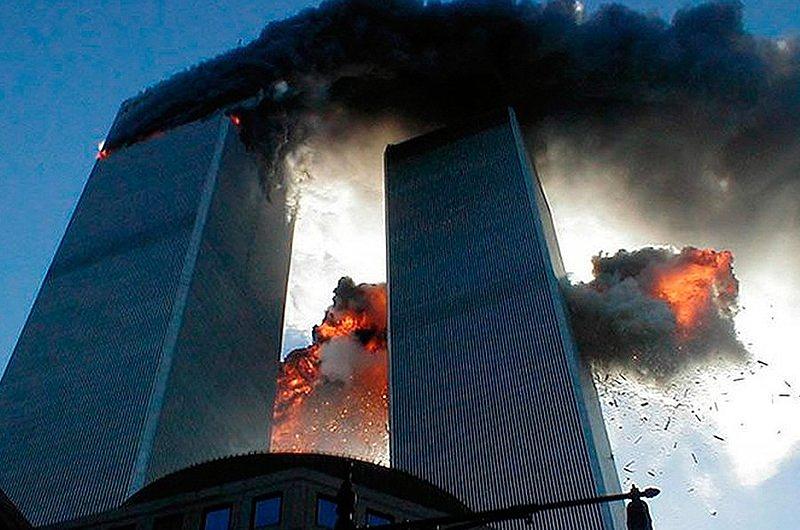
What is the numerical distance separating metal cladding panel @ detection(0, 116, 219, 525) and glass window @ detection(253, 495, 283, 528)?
6103 centimetres

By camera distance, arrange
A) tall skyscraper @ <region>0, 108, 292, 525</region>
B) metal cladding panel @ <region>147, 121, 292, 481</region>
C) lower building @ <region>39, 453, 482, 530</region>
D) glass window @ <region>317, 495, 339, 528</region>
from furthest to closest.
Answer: metal cladding panel @ <region>147, 121, 292, 481</region> < tall skyscraper @ <region>0, 108, 292, 525</region> < lower building @ <region>39, 453, 482, 530</region> < glass window @ <region>317, 495, 339, 528</region>

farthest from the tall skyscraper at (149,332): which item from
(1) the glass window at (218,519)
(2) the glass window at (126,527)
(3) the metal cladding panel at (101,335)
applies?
(1) the glass window at (218,519)

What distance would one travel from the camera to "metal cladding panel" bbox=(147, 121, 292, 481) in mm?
118762

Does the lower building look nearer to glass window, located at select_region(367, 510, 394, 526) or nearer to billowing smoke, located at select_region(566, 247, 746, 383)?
glass window, located at select_region(367, 510, 394, 526)

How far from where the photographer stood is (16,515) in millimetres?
31781

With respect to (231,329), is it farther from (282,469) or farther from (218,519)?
(218,519)

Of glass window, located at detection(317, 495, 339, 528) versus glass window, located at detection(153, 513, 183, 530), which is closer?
glass window, located at detection(317, 495, 339, 528)

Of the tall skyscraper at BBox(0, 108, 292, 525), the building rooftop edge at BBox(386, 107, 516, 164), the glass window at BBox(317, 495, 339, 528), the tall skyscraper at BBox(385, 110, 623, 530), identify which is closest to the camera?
the glass window at BBox(317, 495, 339, 528)

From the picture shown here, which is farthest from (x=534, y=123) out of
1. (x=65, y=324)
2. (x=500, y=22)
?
(x=65, y=324)

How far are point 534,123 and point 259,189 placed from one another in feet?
187

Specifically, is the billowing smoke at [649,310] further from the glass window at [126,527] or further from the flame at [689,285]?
the glass window at [126,527]

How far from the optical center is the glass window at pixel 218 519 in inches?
1932

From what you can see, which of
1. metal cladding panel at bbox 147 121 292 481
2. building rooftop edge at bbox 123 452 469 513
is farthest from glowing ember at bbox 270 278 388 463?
building rooftop edge at bbox 123 452 469 513

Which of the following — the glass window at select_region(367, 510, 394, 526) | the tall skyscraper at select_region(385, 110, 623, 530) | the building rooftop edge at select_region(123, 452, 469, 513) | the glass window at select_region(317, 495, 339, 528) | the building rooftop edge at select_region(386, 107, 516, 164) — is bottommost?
the glass window at select_region(317, 495, 339, 528)
